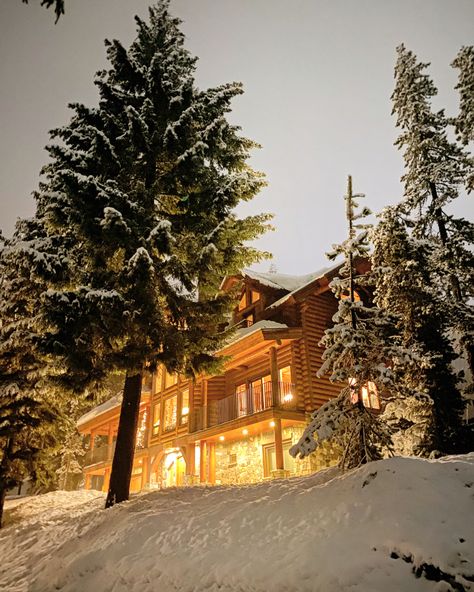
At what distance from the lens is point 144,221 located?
36.3ft

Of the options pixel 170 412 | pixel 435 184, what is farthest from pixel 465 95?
pixel 170 412

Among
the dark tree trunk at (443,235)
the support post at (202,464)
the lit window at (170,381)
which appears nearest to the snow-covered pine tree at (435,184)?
the dark tree trunk at (443,235)

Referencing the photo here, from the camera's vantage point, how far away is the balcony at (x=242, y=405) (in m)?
17.8

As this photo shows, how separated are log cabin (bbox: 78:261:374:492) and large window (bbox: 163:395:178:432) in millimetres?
72

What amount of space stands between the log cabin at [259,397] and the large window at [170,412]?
0.24 ft

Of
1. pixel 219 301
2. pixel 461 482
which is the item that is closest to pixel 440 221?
pixel 219 301

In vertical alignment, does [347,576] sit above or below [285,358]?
below

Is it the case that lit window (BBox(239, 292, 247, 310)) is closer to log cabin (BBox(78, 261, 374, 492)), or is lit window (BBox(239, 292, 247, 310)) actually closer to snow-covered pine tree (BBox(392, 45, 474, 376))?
log cabin (BBox(78, 261, 374, 492))

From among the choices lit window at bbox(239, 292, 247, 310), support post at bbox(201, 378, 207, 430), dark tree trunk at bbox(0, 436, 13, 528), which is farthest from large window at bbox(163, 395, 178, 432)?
dark tree trunk at bbox(0, 436, 13, 528)

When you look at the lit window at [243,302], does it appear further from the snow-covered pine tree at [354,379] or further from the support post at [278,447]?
the snow-covered pine tree at [354,379]

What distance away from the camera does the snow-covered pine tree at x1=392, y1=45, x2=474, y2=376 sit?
14.9 meters

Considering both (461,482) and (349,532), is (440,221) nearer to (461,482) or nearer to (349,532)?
(461,482)

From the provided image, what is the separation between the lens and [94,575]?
6.89 meters

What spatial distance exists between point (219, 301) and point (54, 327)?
13.7ft
